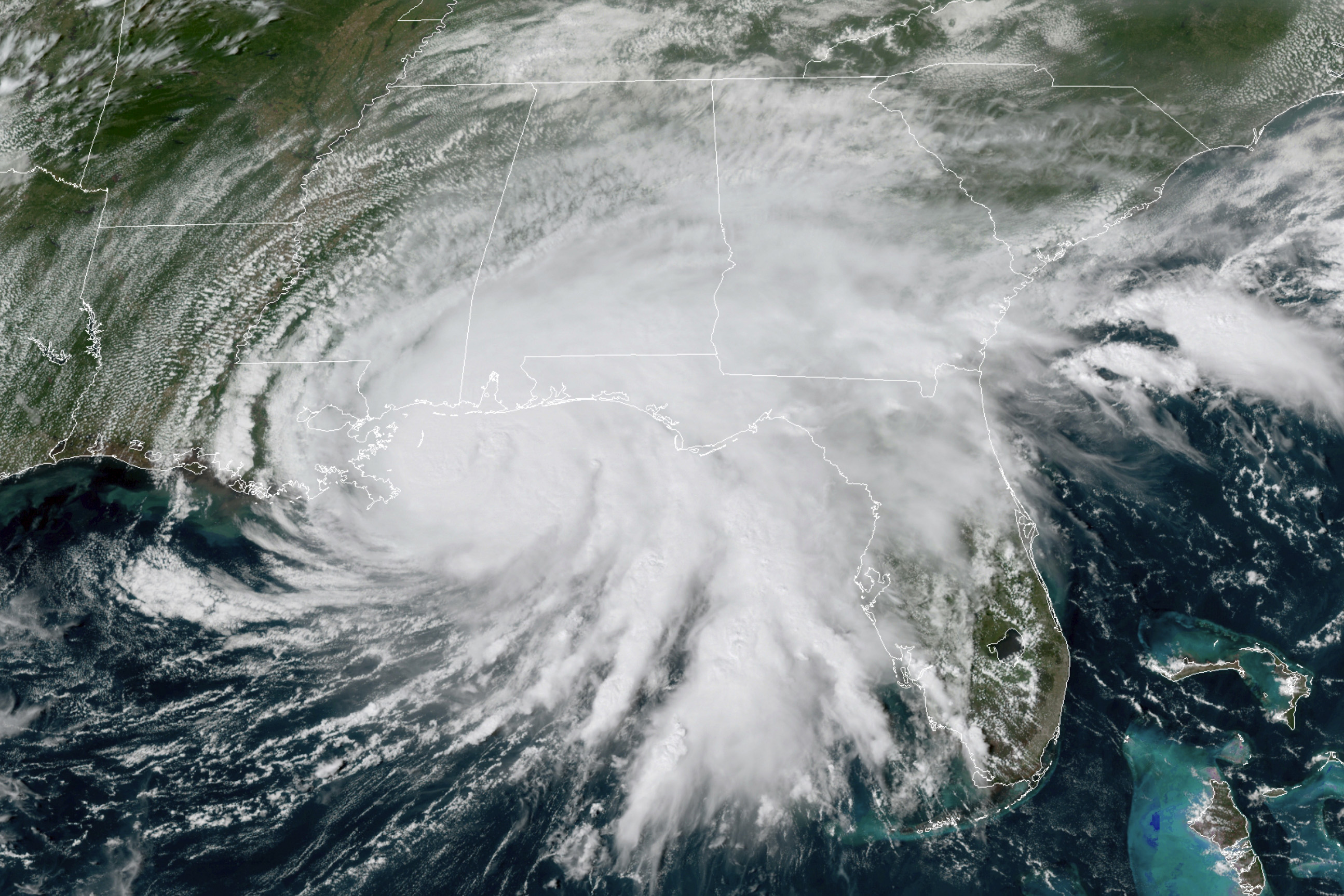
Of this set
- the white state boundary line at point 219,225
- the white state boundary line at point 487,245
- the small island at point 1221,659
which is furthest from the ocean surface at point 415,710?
the white state boundary line at point 219,225

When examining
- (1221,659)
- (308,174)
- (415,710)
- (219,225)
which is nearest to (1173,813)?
(1221,659)

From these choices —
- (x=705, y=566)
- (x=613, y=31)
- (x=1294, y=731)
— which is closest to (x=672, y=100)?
(x=613, y=31)

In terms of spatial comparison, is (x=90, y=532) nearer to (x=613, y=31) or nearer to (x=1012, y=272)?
(x=613, y=31)

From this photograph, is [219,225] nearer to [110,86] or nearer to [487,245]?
[110,86]

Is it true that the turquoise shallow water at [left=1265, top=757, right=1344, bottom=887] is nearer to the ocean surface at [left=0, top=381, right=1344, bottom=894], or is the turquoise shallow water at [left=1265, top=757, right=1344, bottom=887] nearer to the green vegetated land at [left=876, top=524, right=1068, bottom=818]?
the ocean surface at [left=0, top=381, right=1344, bottom=894]

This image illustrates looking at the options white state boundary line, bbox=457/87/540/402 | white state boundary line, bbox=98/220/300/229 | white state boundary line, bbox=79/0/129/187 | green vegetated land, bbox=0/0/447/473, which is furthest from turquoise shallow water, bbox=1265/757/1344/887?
white state boundary line, bbox=79/0/129/187

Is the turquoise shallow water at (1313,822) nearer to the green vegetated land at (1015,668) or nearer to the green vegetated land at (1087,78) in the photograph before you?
the green vegetated land at (1015,668)
